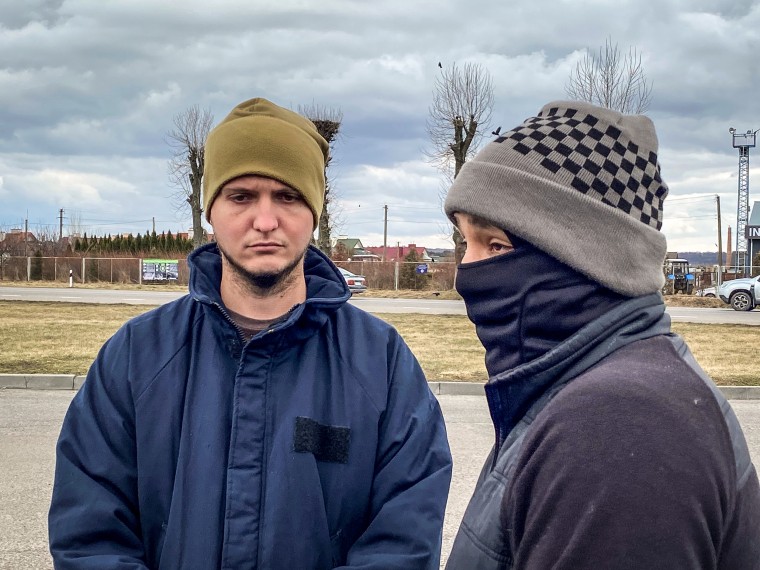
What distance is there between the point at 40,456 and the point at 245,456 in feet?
14.6

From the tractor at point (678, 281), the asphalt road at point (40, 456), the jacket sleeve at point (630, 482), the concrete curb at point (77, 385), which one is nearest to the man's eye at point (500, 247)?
the jacket sleeve at point (630, 482)

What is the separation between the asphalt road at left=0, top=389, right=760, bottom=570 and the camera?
4074mm

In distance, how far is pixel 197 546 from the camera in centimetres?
185

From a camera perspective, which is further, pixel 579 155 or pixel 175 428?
pixel 175 428

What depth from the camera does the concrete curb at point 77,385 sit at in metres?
8.43

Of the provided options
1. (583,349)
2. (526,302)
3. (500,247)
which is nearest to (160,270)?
(500,247)

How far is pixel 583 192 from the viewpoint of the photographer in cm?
138

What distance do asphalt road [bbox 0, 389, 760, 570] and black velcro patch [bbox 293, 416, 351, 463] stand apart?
2.44 meters

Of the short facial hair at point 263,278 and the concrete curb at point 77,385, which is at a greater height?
the short facial hair at point 263,278

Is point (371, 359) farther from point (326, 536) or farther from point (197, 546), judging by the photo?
point (197, 546)

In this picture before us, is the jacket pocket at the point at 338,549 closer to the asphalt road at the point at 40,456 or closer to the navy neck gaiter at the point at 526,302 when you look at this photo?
the navy neck gaiter at the point at 526,302

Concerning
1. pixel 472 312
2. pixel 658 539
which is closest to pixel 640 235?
pixel 472 312

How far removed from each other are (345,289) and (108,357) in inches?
28.0

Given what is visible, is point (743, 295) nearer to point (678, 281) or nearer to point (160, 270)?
point (678, 281)
